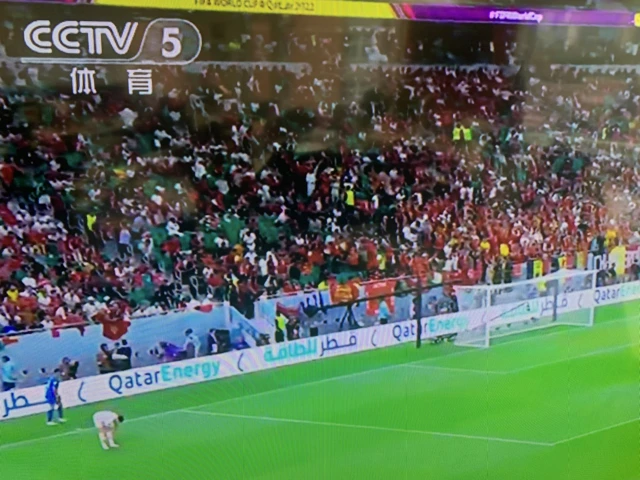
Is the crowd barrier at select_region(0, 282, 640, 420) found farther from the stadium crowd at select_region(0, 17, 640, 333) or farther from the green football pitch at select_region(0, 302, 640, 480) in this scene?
the stadium crowd at select_region(0, 17, 640, 333)

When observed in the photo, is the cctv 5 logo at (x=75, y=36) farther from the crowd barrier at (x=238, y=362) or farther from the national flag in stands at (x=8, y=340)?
the crowd barrier at (x=238, y=362)

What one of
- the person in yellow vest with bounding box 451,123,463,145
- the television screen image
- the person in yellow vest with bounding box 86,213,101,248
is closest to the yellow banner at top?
the television screen image

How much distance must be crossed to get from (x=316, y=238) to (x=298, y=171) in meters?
0.17

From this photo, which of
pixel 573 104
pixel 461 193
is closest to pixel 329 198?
pixel 461 193

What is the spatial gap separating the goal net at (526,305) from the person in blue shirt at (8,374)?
1.06 metres

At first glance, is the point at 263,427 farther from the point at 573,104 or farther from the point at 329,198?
the point at 573,104

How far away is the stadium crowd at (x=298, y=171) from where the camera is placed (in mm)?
1638

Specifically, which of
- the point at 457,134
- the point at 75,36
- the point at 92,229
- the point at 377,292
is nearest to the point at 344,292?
the point at 377,292

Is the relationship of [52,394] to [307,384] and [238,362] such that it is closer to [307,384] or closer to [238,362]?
[238,362]

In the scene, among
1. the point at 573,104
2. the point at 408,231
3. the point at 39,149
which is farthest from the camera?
the point at 573,104

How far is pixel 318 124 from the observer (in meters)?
1.81

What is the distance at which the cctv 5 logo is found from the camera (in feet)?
5.13

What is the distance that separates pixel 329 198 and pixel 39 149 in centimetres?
65

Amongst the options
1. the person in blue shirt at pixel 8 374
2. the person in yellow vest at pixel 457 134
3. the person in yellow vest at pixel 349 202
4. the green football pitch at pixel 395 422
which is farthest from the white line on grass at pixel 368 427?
the person in yellow vest at pixel 457 134
